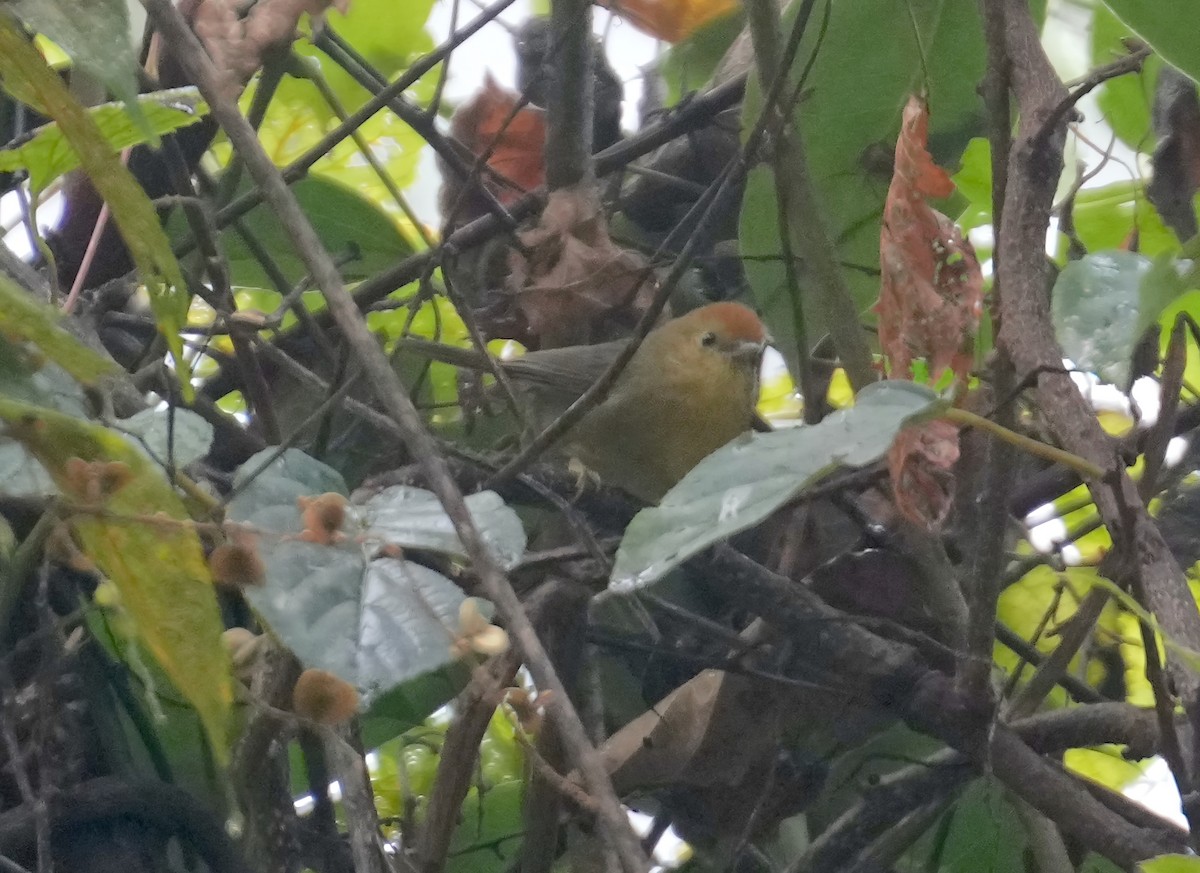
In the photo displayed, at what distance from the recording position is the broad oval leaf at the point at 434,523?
0.84m

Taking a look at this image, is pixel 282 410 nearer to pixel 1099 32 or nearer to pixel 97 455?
pixel 97 455

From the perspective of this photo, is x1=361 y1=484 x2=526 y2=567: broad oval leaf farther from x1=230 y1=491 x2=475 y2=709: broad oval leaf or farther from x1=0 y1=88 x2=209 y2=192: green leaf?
x1=0 y1=88 x2=209 y2=192: green leaf

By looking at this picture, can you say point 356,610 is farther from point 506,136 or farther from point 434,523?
point 506,136

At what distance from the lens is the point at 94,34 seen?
0.64 meters

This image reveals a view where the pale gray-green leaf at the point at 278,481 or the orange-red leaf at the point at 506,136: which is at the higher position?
the orange-red leaf at the point at 506,136

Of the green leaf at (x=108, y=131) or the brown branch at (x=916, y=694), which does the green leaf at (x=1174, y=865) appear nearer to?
the brown branch at (x=916, y=694)

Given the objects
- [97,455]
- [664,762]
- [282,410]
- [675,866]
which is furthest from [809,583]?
[97,455]

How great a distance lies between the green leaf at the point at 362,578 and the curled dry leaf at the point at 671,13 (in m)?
0.97

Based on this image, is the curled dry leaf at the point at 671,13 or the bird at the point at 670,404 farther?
the bird at the point at 670,404

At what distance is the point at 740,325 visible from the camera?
7.15 ft

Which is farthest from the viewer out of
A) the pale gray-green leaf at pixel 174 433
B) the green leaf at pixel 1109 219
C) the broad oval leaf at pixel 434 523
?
the green leaf at pixel 1109 219

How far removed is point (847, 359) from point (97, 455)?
0.79 meters

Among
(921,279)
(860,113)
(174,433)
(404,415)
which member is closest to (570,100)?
(860,113)

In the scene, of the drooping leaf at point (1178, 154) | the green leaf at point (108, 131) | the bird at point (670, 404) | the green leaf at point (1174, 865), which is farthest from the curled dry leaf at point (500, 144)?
the green leaf at point (1174, 865)
